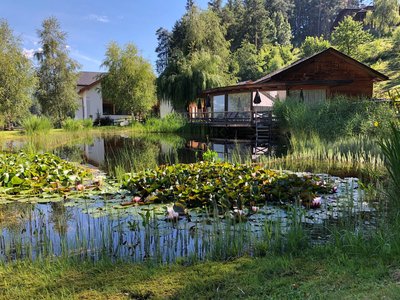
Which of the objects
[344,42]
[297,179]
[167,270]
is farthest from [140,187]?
[344,42]

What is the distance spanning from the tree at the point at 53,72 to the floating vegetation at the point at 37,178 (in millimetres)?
21685

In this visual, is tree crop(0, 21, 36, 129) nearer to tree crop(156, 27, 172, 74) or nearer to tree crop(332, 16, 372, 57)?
tree crop(156, 27, 172, 74)

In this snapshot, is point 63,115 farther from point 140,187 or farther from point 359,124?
point 140,187

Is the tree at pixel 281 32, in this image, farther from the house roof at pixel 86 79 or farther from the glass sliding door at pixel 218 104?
the glass sliding door at pixel 218 104

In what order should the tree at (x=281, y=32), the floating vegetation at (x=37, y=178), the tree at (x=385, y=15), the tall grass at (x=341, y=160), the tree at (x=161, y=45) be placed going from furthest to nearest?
the tree at (x=281, y=32) < the tree at (x=161, y=45) < the tree at (x=385, y=15) < the tall grass at (x=341, y=160) < the floating vegetation at (x=37, y=178)

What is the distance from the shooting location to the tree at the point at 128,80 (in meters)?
29.7

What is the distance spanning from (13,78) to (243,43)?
3254 cm

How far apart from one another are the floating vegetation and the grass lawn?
3.02 m

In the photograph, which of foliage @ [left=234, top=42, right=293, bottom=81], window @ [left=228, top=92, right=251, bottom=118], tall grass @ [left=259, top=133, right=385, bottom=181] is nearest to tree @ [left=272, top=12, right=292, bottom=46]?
foliage @ [left=234, top=42, right=293, bottom=81]

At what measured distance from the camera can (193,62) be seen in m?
27.1

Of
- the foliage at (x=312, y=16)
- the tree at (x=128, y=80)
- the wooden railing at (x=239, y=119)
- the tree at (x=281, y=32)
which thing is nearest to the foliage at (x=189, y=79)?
the tree at (x=128, y=80)

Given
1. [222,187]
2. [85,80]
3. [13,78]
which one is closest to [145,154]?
[222,187]

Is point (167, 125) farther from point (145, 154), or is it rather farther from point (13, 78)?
point (145, 154)

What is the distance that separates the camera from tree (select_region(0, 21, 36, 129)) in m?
17.9
